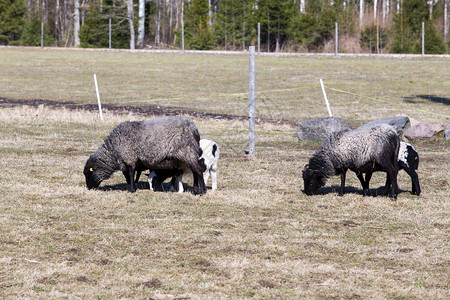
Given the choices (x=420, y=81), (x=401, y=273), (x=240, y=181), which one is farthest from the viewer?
(x=420, y=81)

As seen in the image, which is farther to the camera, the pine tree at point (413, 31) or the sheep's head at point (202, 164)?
the pine tree at point (413, 31)

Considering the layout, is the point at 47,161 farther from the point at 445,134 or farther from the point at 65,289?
the point at 445,134

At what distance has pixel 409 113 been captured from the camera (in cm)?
2408

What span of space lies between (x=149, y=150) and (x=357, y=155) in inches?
138

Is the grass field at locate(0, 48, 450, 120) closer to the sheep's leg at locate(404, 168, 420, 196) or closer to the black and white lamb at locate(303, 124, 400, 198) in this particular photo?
the sheep's leg at locate(404, 168, 420, 196)

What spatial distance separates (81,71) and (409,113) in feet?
73.9

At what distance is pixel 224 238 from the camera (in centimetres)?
780

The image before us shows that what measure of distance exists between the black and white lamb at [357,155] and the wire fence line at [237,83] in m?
6.65

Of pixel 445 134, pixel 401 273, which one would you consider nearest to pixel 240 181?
pixel 401 273

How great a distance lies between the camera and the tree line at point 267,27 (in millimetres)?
46597

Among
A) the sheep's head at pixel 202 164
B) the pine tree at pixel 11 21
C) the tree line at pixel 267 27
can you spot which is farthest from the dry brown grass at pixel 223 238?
the pine tree at pixel 11 21

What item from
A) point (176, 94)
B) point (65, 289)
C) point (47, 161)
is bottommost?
point (65, 289)

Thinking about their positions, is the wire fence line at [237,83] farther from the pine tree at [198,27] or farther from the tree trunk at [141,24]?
the tree trunk at [141,24]

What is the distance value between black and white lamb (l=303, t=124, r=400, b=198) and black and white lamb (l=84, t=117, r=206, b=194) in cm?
204
